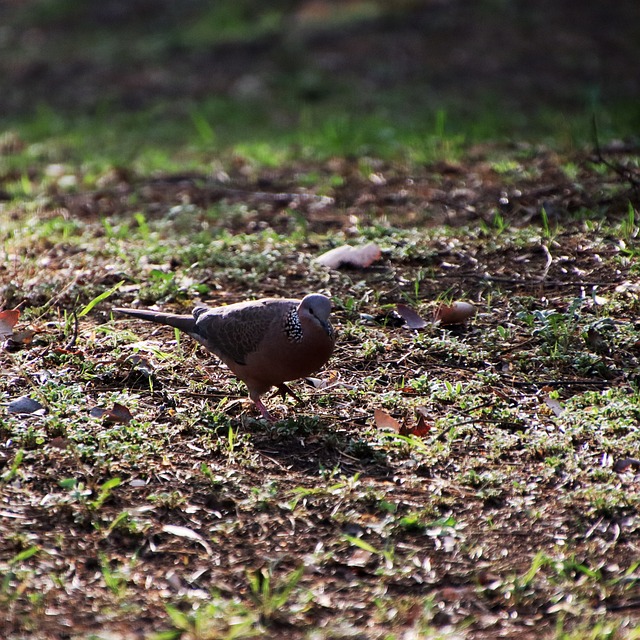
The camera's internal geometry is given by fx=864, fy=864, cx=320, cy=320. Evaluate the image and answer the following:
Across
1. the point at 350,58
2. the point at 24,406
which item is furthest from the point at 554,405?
the point at 350,58

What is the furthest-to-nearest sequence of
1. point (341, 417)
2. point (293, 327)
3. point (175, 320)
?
point (175, 320)
point (341, 417)
point (293, 327)

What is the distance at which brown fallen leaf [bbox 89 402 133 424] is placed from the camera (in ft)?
12.1

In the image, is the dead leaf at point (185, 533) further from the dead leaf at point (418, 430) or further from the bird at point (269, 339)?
the dead leaf at point (418, 430)

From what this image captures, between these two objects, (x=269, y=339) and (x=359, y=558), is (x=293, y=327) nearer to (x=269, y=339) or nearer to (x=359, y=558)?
(x=269, y=339)

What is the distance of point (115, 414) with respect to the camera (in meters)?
3.71

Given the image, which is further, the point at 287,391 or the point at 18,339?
the point at 18,339

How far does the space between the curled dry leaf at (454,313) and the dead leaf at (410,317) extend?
0.09 metres

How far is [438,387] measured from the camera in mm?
3959

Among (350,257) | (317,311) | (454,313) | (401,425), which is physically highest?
(317,311)

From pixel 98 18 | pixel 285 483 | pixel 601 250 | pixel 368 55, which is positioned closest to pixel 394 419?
pixel 285 483

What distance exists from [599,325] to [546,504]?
141cm

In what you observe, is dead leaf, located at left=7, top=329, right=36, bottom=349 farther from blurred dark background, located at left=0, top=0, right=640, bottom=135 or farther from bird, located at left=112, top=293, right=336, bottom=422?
blurred dark background, located at left=0, top=0, right=640, bottom=135

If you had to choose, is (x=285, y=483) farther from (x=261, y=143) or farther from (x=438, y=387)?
(x=261, y=143)

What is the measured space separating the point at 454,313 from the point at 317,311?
108 cm
